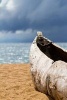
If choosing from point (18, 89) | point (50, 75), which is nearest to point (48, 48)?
point (18, 89)

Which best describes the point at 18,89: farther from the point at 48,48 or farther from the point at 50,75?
the point at 50,75

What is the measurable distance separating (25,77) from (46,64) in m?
4.48

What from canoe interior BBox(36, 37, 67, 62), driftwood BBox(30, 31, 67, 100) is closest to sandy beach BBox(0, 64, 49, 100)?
driftwood BBox(30, 31, 67, 100)

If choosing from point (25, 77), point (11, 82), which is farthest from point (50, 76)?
point (25, 77)

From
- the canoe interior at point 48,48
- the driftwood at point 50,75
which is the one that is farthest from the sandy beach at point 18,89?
the canoe interior at point 48,48

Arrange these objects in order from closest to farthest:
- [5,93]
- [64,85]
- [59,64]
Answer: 1. [64,85]
2. [59,64]
3. [5,93]

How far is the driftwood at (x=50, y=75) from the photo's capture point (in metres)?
5.74

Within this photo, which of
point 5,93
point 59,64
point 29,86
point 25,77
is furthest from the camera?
point 25,77

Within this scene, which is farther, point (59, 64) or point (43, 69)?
point (43, 69)

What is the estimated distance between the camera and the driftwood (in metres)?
5.74

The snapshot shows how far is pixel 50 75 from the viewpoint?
6.21 m

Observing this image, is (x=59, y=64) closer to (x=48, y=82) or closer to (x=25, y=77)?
(x=48, y=82)

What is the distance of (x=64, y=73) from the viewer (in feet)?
18.9

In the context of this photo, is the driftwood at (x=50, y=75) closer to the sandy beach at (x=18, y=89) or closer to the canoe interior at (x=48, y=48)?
the sandy beach at (x=18, y=89)
